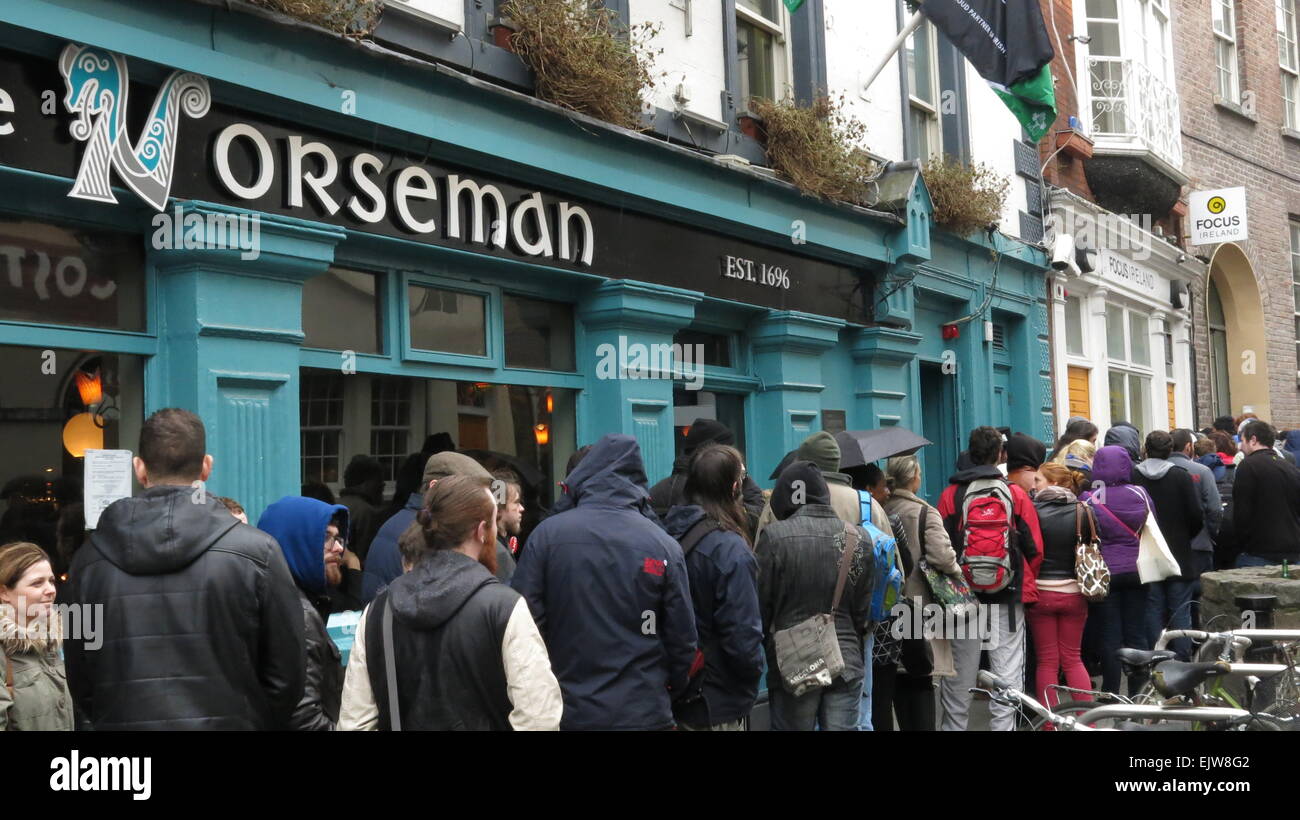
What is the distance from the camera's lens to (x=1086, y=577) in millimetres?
7684

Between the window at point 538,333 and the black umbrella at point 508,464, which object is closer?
the black umbrella at point 508,464

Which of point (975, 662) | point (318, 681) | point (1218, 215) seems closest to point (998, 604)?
point (975, 662)

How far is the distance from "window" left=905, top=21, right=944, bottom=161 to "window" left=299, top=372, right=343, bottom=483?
7552mm

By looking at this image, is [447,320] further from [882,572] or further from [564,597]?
[564,597]

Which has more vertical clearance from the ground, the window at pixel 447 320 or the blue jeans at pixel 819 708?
the window at pixel 447 320

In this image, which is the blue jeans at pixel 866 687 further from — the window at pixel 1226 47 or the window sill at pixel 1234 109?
the window at pixel 1226 47

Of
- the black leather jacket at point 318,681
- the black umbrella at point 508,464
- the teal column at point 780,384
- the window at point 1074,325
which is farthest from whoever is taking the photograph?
the window at point 1074,325

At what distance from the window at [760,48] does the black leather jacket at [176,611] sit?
7.17 meters

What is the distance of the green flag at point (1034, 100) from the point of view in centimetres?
1028

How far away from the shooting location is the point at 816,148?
1023 centimetres

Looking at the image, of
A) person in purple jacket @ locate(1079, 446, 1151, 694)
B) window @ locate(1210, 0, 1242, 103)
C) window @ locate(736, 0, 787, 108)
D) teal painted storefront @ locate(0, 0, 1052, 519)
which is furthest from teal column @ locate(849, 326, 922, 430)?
window @ locate(1210, 0, 1242, 103)

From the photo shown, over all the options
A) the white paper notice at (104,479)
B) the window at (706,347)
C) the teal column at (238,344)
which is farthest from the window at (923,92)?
the white paper notice at (104,479)
